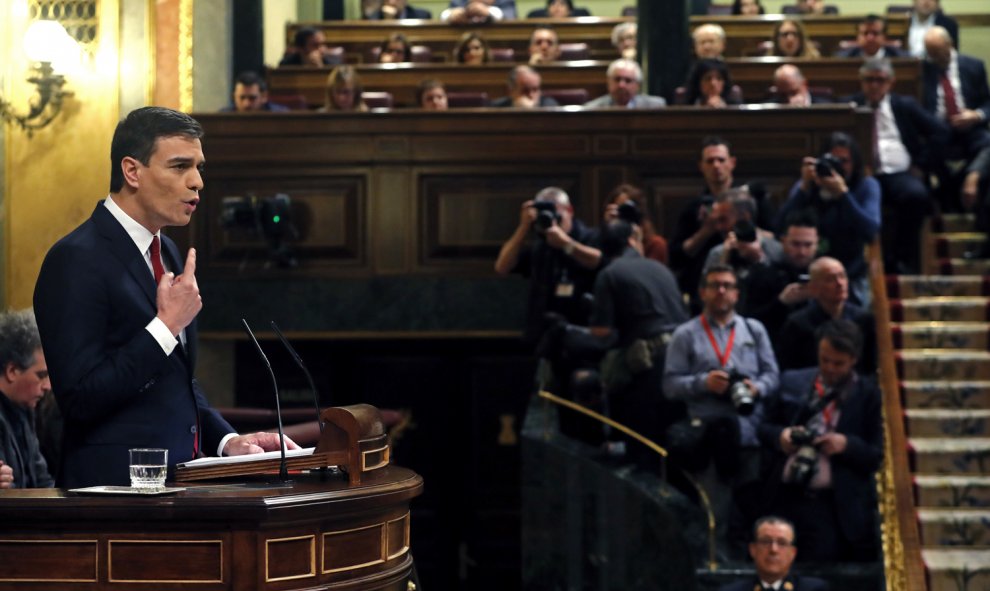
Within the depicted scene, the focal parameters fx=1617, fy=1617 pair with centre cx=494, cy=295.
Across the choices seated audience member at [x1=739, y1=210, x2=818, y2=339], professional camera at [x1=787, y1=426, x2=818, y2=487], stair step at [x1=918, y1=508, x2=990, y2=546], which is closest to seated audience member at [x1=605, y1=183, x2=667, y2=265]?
seated audience member at [x1=739, y1=210, x2=818, y2=339]

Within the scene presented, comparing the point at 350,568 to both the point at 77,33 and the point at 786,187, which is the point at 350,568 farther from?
the point at 77,33

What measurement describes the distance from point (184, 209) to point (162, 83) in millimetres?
6924

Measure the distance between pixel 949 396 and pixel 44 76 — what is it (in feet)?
17.6

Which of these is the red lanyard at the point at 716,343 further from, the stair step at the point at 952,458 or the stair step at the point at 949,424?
the stair step at the point at 949,424

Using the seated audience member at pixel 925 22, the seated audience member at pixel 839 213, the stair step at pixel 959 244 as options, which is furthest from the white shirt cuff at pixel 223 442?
the seated audience member at pixel 925 22

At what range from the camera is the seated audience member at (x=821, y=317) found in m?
6.85

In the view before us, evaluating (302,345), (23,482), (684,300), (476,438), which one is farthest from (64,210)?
(23,482)

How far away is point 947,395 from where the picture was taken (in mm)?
7656

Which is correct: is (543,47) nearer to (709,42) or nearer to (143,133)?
(709,42)

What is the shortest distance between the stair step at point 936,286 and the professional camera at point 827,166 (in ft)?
3.44

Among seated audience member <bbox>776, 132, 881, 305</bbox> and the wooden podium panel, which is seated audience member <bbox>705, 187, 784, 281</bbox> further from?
the wooden podium panel

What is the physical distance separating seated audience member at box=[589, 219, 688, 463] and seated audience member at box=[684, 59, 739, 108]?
253 centimetres

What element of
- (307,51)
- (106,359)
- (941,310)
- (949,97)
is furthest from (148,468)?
(307,51)

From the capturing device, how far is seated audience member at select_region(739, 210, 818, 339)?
7324 millimetres
